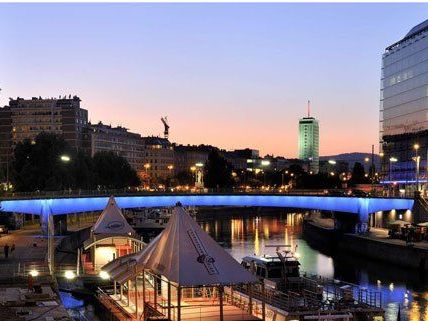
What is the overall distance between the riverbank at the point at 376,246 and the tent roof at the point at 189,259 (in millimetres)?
42288

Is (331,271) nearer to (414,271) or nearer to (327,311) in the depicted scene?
(414,271)

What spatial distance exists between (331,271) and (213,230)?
5469cm

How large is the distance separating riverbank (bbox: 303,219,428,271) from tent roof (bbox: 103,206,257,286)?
139 ft

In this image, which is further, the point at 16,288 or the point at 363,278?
the point at 363,278

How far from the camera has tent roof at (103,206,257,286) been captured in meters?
30.6

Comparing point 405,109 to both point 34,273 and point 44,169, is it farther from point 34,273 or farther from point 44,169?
point 34,273

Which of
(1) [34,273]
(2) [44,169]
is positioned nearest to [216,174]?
(2) [44,169]

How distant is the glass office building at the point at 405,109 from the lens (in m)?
134

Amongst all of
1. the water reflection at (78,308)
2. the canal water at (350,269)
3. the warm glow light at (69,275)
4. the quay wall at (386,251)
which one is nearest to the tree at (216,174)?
the canal water at (350,269)

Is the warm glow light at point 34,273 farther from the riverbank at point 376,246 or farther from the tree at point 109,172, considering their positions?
the tree at point 109,172

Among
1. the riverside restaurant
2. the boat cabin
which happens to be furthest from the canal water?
the riverside restaurant

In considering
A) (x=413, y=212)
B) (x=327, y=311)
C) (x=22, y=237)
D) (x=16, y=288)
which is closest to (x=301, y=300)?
(x=327, y=311)

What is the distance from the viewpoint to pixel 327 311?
31.8 meters

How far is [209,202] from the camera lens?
378 feet
